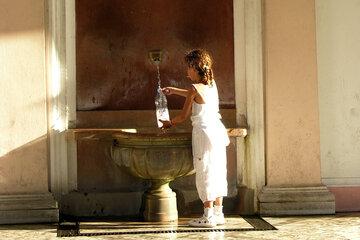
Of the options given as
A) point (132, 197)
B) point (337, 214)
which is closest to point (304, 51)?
point (337, 214)

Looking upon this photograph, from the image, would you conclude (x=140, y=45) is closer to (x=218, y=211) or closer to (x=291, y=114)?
(x=291, y=114)

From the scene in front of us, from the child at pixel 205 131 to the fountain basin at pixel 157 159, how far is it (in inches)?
6.5

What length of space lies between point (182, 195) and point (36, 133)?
158 cm

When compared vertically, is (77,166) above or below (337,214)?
above

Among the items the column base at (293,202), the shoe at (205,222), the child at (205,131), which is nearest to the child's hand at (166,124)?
the child at (205,131)

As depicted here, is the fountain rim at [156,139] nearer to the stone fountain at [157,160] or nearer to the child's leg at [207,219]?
the stone fountain at [157,160]

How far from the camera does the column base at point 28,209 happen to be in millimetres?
7039

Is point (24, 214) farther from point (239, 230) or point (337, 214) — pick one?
point (337, 214)

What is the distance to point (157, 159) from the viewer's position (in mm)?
6797

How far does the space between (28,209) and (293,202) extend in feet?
8.42

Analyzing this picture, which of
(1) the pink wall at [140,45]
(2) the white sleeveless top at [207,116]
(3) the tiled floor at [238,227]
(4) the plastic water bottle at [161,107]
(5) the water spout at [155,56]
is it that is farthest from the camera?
(1) the pink wall at [140,45]

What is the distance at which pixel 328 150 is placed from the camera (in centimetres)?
775

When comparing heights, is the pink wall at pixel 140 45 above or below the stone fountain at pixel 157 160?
above

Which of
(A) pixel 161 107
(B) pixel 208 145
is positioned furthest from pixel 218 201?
(A) pixel 161 107
